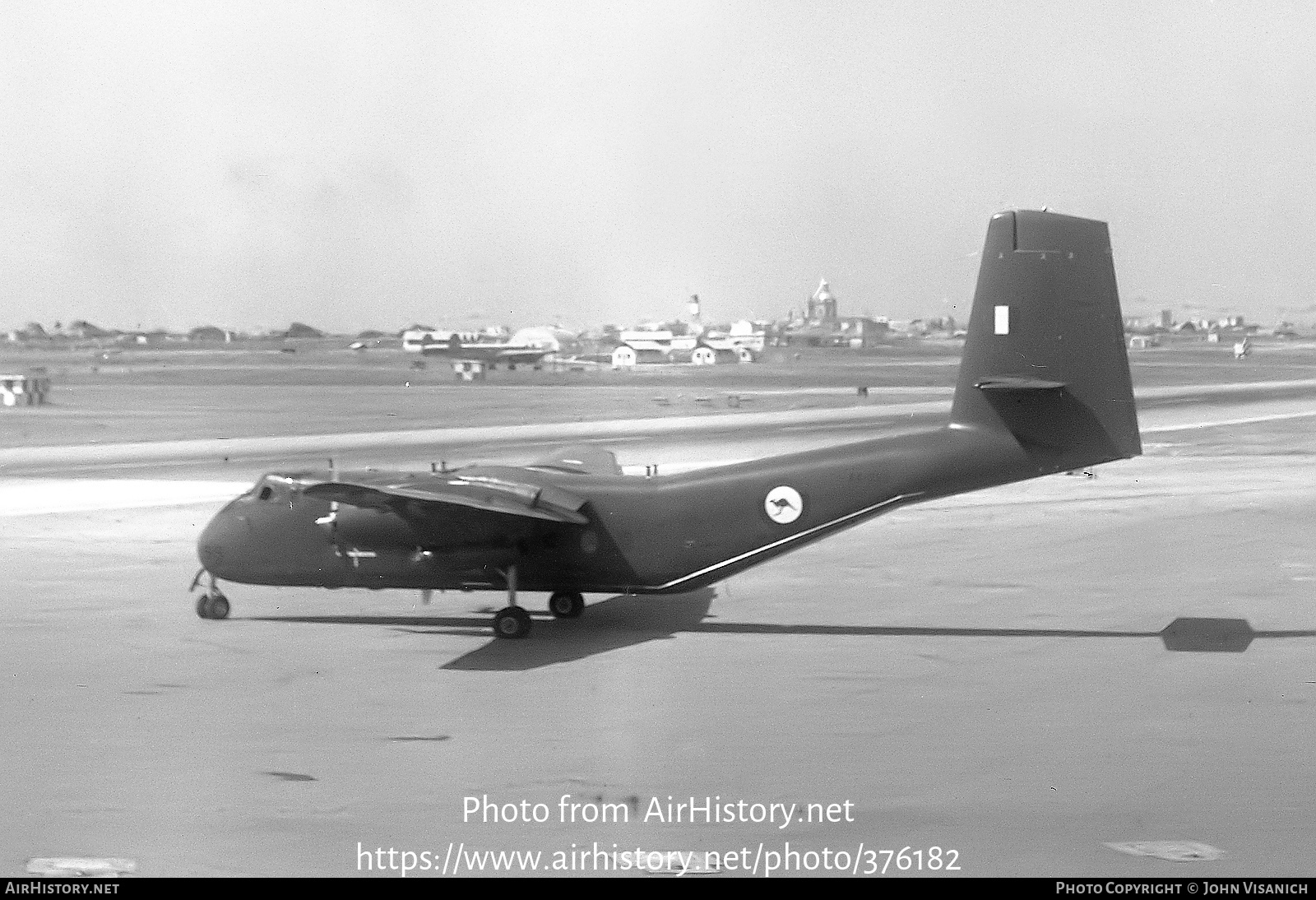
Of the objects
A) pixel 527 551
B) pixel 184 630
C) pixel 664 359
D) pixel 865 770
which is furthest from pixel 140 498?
pixel 664 359

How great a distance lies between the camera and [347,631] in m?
22.1

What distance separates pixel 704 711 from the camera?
56.2 ft

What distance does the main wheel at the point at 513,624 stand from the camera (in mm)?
21344

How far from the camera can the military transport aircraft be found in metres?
20.9

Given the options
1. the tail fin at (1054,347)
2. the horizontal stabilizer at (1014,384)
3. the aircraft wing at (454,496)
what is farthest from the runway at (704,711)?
the horizontal stabilizer at (1014,384)

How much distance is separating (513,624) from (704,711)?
16.3 ft

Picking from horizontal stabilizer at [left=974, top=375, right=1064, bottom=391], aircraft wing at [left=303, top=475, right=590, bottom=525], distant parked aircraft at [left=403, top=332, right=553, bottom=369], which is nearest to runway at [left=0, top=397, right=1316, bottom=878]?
aircraft wing at [left=303, top=475, right=590, bottom=525]

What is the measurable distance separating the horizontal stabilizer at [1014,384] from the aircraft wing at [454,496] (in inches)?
228

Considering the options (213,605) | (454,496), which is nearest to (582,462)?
(454,496)

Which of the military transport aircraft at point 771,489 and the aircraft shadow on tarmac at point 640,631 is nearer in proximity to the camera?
the aircraft shadow on tarmac at point 640,631

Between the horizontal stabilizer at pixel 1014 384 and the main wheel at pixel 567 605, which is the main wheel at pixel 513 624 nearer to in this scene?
the main wheel at pixel 567 605

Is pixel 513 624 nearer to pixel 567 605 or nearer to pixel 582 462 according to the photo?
pixel 567 605
